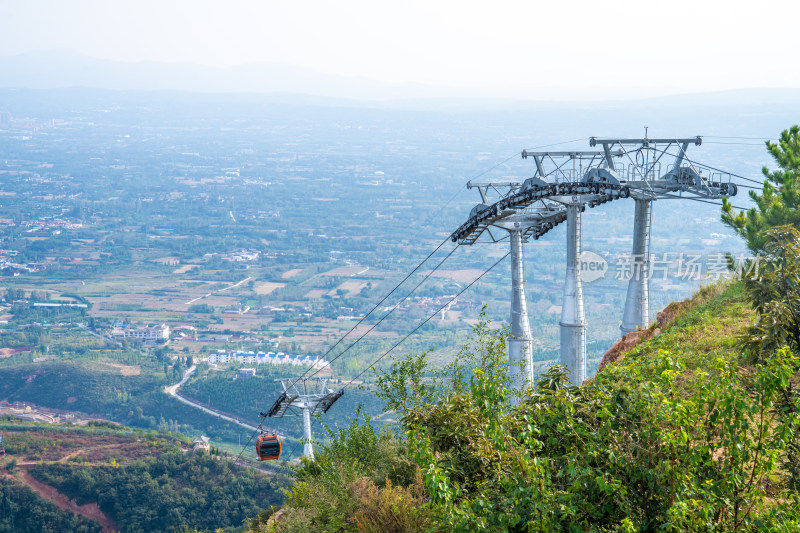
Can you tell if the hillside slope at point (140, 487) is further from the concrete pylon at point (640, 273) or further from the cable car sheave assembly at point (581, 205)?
the concrete pylon at point (640, 273)

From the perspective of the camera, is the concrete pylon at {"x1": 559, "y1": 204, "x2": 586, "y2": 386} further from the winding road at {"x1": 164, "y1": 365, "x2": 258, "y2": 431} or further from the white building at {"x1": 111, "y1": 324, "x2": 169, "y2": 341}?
the white building at {"x1": 111, "y1": 324, "x2": 169, "y2": 341}

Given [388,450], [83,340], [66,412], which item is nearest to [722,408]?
[388,450]

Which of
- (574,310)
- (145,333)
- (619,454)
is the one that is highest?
(619,454)

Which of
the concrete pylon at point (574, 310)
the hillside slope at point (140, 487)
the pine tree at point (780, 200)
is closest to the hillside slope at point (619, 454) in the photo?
the concrete pylon at point (574, 310)

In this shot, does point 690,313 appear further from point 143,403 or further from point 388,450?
point 143,403

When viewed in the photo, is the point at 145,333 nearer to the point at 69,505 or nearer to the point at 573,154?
the point at 69,505

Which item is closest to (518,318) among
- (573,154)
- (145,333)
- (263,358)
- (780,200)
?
(573,154)
